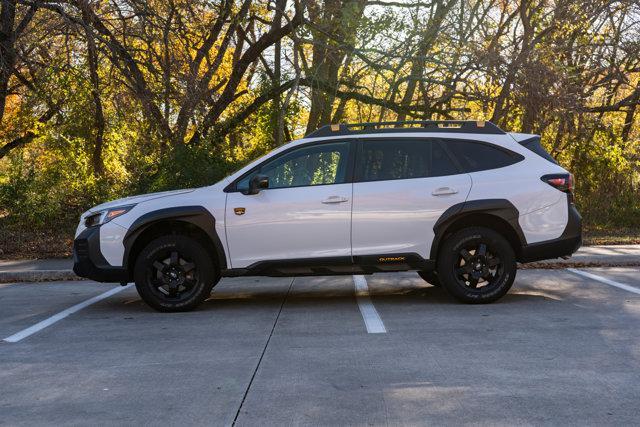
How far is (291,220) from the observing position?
8703mm

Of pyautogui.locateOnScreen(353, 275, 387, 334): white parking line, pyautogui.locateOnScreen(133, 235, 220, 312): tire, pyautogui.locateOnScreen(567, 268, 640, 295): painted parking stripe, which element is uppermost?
pyautogui.locateOnScreen(133, 235, 220, 312): tire

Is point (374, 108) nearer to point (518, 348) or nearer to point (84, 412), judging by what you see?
point (518, 348)

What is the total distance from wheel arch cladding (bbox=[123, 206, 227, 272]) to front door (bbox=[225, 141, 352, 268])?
159 mm

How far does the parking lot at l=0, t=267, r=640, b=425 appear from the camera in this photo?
16.2 ft

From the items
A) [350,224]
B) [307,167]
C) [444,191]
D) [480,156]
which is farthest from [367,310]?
[480,156]

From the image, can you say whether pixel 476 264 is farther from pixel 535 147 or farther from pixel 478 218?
pixel 535 147

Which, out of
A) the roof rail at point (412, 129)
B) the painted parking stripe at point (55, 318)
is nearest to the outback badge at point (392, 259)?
the roof rail at point (412, 129)

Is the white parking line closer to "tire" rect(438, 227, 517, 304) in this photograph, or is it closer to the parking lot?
the parking lot

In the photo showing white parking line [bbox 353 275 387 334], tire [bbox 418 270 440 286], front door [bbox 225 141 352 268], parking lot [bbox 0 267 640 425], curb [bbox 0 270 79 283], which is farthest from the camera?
curb [bbox 0 270 79 283]

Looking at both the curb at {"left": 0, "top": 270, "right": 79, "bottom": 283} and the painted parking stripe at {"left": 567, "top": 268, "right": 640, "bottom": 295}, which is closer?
the painted parking stripe at {"left": 567, "top": 268, "right": 640, "bottom": 295}

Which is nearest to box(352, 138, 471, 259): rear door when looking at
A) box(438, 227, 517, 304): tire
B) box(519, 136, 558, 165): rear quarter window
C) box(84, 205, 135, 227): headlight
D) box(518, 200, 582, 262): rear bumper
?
box(438, 227, 517, 304): tire

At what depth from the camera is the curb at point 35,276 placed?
12211mm

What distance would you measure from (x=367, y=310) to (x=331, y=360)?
8.18 ft

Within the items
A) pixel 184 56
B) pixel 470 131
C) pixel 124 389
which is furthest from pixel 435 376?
pixel 184 56
